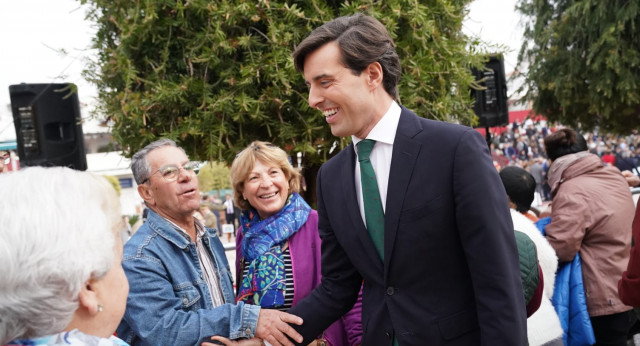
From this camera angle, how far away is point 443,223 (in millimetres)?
1930

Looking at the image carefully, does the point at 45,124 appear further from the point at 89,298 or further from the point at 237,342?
the point at 89,298

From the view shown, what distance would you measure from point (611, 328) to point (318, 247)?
2366 millimetres

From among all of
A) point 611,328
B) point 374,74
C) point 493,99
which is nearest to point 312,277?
point 374,74

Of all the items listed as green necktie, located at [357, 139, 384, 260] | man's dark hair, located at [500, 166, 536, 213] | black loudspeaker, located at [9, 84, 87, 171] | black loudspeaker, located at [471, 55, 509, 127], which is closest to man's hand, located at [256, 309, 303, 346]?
green necktie, located at [357, 139, 384, 260]

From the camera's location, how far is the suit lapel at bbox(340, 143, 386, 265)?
2092 millimetres

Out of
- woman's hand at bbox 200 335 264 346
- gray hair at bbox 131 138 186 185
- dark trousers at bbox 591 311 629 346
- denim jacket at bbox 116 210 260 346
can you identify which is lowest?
dark trousers at bbox 591 311 629 346

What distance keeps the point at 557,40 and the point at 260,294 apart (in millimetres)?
8660

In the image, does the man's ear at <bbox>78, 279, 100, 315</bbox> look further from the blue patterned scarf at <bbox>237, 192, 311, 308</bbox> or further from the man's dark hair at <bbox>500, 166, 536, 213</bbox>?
the man's dark hair at <bbox>500, 166, 536, 213</bbox>

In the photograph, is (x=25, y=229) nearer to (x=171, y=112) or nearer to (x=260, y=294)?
(x=260, y=294)

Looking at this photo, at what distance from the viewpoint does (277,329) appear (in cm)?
243

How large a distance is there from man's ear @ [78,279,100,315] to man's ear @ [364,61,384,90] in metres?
1.27

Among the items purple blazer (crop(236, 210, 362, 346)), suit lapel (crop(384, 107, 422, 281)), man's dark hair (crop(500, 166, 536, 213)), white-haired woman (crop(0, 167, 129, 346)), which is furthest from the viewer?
man's dark hair (crop(500, 166, 536, 213))

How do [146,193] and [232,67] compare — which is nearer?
[146,193]

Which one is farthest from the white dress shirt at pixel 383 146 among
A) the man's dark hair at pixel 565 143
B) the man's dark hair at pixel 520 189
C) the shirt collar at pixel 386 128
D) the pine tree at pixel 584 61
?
the pine tree at pixel 584 61
